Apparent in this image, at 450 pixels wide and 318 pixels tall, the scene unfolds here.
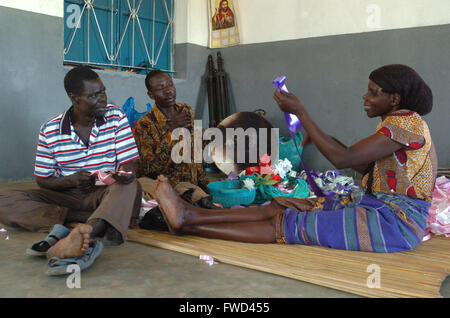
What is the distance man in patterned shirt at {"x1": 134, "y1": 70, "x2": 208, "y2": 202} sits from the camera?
11.5ft

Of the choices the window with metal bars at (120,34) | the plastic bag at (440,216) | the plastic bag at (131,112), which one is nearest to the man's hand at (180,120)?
the plastic bag at (131,112)

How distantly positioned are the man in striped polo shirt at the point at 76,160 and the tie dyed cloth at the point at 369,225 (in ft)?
3.16

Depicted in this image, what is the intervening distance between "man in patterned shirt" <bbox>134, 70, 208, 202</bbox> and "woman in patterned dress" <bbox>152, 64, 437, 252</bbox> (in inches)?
44.2

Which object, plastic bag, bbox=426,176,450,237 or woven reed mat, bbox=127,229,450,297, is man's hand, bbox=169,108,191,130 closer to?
Result: woven reed mat, bbox=127,229,450,297

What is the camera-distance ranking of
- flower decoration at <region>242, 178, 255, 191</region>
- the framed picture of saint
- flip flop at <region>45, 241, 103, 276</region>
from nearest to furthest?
flip flop at <region>45, 241, 103, 276</region> < flower decoration at <region>242, 178, 255, 191</region> < the framed picture of saint

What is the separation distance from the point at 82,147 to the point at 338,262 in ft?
5.16

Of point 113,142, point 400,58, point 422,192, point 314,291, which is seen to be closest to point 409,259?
point 422,192

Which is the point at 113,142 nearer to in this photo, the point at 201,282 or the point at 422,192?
the point at 201,282

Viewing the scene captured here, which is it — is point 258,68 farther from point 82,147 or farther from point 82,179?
point 82,179

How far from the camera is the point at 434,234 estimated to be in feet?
8.89

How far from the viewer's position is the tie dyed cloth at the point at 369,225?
2.13 m

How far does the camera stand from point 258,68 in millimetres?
6348

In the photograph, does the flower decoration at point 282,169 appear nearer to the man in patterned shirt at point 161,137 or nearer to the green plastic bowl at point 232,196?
the green plastic bowl at point 232,196

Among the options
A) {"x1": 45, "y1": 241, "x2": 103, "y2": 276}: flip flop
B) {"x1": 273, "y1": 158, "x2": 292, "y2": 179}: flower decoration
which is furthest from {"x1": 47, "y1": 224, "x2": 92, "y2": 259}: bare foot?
{"x1": 273, "y1": 158, "x2": 292, "y2": 179}: flower decoration
